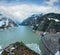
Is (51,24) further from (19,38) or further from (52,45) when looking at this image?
(52,45)

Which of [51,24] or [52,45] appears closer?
[52,45]

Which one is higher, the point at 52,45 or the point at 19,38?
the point at 52,45

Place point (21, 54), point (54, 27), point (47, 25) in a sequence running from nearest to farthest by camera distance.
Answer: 1. point (21, 54)
2. point (54, 27)
3. point (47, 25)

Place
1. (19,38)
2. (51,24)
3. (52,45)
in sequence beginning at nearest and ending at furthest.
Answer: (52,45), (19,38), (51,24)

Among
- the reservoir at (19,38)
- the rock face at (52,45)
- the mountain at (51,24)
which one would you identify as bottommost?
the reservoir at (19,38)

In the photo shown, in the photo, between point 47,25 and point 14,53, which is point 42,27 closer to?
point 47,25

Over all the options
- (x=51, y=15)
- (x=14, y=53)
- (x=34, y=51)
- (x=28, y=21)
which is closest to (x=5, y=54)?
(x=14, y=53)

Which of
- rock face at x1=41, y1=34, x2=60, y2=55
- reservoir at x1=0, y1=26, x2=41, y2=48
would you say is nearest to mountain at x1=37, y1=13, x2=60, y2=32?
reservoir at x1=0, y1=26, x2=41, y2=48

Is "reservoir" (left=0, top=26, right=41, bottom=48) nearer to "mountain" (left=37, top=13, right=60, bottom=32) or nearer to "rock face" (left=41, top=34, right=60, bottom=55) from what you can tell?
"mountain" (left=37, top=13, right=60, bottom=32)

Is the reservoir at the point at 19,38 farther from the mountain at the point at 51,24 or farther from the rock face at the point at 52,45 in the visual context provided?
the rock face at the point at 52,45

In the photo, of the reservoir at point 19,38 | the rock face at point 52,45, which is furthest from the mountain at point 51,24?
the rock face at point 52,45

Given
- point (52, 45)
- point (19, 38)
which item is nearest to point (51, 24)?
point (19, 38)
